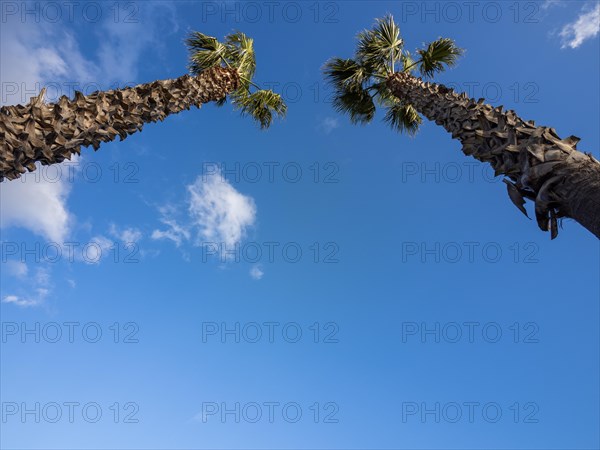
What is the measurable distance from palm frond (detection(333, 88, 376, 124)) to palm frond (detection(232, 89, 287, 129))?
179 centimetres

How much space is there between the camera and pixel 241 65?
1080 cm

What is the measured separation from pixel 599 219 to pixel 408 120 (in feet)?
30.9

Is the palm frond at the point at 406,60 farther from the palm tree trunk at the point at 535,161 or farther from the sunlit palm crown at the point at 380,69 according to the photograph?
the palm tree trunk at the point at 535,161

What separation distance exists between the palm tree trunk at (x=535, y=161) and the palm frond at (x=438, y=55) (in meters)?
5.84

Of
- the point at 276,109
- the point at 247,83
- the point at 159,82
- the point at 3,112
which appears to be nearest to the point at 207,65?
the point at 247,83

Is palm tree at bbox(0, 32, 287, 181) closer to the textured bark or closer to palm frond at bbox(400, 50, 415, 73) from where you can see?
the textured bark

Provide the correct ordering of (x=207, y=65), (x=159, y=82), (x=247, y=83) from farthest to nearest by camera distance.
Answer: (x=247, y=83) < (x=207, y=65) < (x=159, y=82)

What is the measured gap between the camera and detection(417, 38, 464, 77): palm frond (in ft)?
36.7

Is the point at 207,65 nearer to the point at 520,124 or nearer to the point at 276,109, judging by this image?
the point at 276,109

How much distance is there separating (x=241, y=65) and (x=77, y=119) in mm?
6621

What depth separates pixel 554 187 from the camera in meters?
4.05

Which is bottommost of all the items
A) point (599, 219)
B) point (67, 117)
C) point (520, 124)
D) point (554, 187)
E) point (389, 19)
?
point (599, 219)

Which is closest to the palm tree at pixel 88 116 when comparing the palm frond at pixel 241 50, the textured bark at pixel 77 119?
the textured bark at pixel 77 119

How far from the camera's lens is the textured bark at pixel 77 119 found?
445cm
